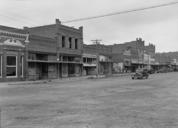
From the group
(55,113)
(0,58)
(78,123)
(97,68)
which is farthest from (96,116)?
(97,68)

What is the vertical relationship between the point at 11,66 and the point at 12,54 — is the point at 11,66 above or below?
below

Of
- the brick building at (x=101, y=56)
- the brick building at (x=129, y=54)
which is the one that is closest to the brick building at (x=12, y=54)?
the brick building at (x=101, y=56)

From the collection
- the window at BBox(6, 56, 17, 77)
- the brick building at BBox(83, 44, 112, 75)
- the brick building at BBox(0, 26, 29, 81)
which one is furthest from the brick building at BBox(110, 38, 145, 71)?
the window at BBox(6, 56, 17, 77)

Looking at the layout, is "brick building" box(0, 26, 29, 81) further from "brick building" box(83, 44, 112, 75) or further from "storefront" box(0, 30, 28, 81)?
"brick building" box(83, 44, 112, 75)

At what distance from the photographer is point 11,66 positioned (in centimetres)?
2923

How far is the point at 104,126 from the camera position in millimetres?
6973

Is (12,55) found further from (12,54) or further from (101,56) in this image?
(101,56)

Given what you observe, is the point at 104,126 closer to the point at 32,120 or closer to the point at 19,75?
the point at 32,120

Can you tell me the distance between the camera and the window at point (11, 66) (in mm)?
28814

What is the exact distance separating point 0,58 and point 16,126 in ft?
75.1

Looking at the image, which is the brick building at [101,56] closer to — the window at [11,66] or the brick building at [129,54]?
the brick building at [129,54]

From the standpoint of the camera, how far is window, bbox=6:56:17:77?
28.8 m

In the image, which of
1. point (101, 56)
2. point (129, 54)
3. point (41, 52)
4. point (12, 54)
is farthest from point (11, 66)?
point (129, 54)

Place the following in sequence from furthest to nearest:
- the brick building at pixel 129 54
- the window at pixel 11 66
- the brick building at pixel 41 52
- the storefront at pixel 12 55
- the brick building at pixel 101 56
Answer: the brick building at pixel 129 54
the brick building at pixel 101 56
the brick building at pixel 41 52
the window at pixel 11 66
the storefront at pixel 12 55
